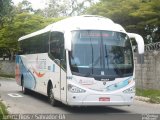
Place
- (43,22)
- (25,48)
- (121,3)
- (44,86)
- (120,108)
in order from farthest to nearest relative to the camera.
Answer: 1. (43,22)
2. (121,3)
3. (25,48)
4. (44,86)
5. (120,108)

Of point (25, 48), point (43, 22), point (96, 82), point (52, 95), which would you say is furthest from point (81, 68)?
point (43, 22)

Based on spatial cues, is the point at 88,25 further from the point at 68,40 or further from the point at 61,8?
the point at 61,8

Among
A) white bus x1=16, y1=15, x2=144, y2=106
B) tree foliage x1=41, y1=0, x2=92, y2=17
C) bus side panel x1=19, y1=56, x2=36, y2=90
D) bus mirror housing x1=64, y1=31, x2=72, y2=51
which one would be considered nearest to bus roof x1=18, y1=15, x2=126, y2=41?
white bus x1=16, y1=15, x2=144, y2=106

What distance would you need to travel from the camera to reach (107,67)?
15047mm

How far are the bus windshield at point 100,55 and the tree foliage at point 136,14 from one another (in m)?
12.6

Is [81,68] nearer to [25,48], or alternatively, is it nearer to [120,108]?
[120,108]

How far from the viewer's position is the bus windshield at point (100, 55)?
A: 1493cm

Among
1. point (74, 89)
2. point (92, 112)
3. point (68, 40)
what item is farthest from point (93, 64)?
point (92, 112)

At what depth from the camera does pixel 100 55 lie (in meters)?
15.1

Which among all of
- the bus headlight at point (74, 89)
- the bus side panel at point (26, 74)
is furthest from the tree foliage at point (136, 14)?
the bus headlight at point (74, 89)

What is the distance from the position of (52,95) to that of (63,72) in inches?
82.1

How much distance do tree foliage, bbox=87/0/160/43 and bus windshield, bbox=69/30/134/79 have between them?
12.6 meters

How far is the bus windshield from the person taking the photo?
588 inches

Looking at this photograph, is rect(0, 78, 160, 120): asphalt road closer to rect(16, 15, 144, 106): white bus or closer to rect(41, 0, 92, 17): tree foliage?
rect(16, 15, 144, 106): white bus
